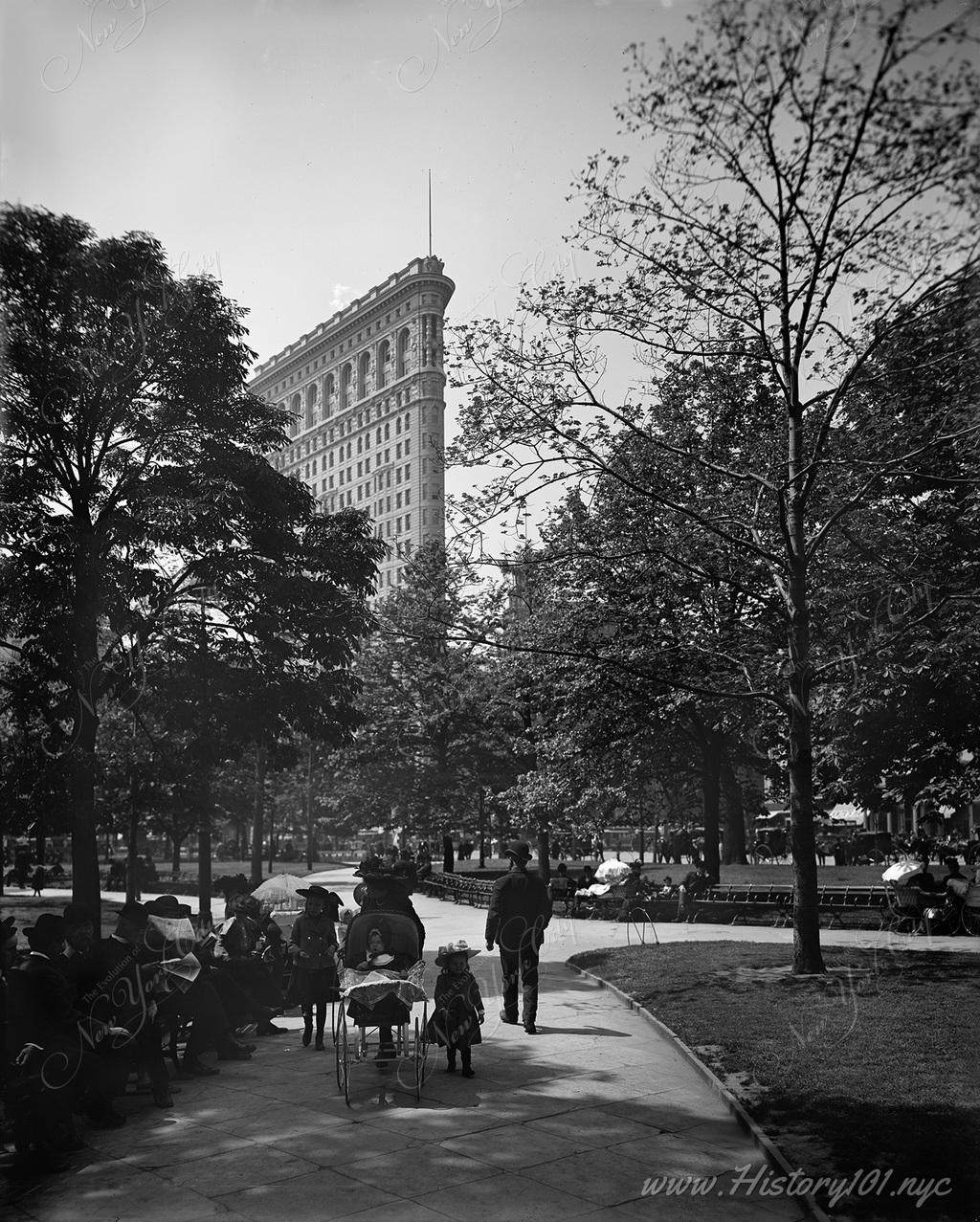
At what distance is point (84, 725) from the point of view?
684 inches

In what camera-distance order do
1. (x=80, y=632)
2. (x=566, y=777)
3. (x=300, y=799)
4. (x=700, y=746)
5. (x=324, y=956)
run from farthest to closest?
A: (x=300, y=799)
(x=700, y=746)
(x=566, y=777)
(x=80, y=632)
(x=324, y=956)

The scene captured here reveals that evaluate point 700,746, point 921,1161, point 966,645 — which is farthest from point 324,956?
point 700,746

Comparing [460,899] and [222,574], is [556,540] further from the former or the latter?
[460,899]

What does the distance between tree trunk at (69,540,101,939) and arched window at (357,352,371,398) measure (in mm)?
76656

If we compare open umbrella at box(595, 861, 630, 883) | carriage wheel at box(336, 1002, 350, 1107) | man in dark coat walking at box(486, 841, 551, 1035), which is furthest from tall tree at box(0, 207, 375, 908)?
open umbrella at box(595, 861, 630, 883)

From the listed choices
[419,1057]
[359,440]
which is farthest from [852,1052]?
[359,440]

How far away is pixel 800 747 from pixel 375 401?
283 feet

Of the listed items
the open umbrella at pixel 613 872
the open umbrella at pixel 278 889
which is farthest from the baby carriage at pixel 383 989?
the open umbrella at pixel 613 872

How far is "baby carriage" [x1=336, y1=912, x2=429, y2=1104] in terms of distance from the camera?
895 cm

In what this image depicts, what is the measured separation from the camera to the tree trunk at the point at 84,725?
16875 millimetres

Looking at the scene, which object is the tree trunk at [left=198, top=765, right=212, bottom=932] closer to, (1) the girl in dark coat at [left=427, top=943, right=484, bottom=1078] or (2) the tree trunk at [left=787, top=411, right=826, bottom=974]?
(2) the tree trunk at [left=787, top=411, right=826, bottom=974]

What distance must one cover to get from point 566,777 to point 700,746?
243 inches

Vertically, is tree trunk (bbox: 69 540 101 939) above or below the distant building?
below

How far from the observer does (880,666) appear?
1555 cm
